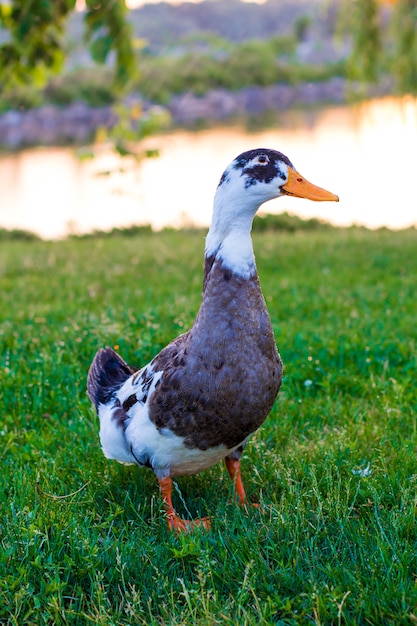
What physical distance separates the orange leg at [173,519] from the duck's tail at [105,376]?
67 centimetres

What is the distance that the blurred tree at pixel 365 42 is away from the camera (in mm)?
10508

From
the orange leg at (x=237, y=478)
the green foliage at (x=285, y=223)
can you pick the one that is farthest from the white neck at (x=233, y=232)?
the green foliage at (x=285, y=223)

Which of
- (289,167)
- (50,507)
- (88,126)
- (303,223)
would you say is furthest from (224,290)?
(88,126)

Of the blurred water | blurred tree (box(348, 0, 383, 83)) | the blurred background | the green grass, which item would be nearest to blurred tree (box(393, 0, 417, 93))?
the blurred background

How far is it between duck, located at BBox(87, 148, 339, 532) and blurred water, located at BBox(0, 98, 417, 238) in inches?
337

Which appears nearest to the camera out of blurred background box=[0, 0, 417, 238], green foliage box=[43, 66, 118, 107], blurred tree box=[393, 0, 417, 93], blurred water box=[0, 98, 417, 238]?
blurred background box=[0, 0, 417, 238]

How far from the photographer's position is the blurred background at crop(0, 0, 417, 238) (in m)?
7.89

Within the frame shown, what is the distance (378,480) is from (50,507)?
1.68 m

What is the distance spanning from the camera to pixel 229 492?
3787mm

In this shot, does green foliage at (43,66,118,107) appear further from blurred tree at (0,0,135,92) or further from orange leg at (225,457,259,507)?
orange leg at (225,457,259,507)

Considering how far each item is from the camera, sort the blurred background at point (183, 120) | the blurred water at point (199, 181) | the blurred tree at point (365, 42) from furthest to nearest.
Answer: the blurred water at point (199, 181) < the blurred tree at point (365, 42) < the blurred background at point (183, 120)

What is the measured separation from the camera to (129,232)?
1509 centimetres

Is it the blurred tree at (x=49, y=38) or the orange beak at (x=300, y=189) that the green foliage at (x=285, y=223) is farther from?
the orange beak at (x=300, y=189)

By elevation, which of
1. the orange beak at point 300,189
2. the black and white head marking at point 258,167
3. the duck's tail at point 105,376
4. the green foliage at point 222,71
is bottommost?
the duck's tail at point 105,376
